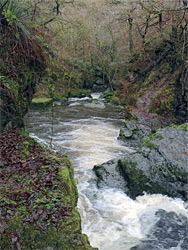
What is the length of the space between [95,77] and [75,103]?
9.83 m

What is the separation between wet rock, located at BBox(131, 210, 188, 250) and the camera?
12.9ft

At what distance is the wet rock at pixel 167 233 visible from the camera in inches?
155

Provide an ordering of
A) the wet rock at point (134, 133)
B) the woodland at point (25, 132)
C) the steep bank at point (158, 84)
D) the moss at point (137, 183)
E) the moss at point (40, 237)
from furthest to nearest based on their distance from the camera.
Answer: the steep bank at point (158, 84)
the wet rock at point (134, 133)
the moss at point (137, 183)
the woodland at point (25, 132)
the moss at point (40, 237)

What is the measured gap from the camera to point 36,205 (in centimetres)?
296

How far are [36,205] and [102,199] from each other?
2877mm

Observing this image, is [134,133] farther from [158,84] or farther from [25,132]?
[25,132]

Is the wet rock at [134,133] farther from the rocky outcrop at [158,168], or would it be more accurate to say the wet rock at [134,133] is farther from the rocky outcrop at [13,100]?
the rocky outcrop at [13,100]

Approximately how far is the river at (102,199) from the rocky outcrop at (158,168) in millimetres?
240

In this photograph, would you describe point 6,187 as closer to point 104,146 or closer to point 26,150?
point 26,150

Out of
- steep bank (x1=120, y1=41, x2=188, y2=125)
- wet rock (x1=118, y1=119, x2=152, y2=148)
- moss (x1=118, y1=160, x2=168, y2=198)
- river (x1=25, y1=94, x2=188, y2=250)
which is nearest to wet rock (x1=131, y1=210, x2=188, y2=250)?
river (x1=25, y1=94, x2=188, y2=250)

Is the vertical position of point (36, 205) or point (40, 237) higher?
point (36, 205)

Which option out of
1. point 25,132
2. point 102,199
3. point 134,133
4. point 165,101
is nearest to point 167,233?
point 102,199

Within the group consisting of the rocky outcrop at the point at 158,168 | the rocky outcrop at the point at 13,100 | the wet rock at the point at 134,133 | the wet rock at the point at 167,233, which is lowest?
the wet rock at the point at 134,133

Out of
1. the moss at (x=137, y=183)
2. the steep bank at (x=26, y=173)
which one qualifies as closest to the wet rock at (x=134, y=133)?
the moss at (x=137, y=183)
